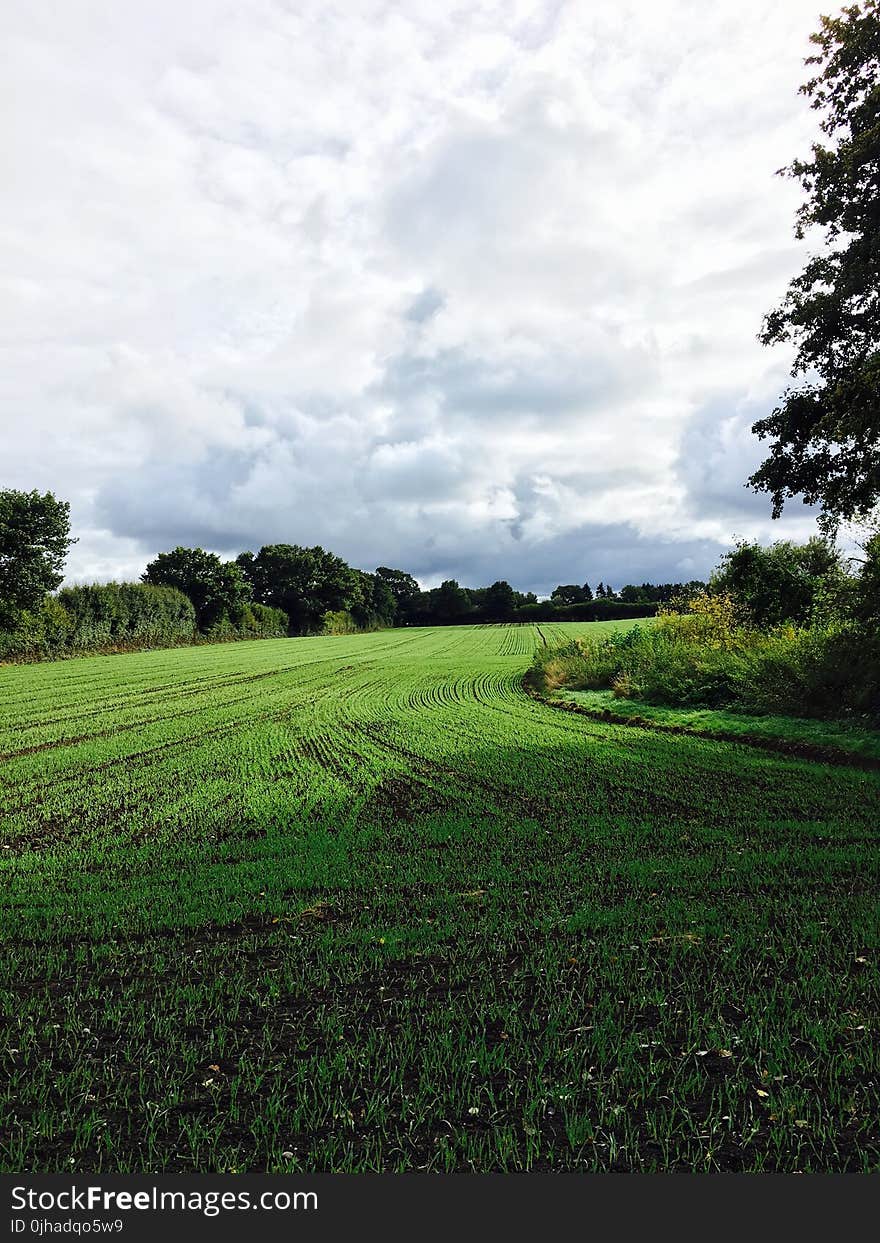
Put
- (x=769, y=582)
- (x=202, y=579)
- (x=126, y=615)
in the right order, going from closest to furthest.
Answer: (x=769, y=582), (x=126, y=615), (x=202, y=579)

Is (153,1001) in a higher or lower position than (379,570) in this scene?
lower

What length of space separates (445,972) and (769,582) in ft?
85.3

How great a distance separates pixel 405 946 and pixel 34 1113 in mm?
2644

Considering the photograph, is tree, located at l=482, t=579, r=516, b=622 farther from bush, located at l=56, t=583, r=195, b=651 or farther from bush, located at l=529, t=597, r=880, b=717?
bush, located at l=529, t=597, r=880, b=717

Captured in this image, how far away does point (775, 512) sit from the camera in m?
17.5

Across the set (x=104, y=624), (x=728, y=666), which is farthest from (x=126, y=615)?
(x=728, y=666)

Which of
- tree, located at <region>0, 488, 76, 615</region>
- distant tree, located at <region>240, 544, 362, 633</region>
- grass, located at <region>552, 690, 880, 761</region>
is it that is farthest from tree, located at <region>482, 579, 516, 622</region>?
Result: grass, located at <region>552, 690, 880, 761</region>

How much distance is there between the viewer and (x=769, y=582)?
27000mm

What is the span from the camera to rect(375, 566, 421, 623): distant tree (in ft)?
438

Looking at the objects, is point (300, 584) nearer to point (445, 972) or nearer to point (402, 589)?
point (402, 589)

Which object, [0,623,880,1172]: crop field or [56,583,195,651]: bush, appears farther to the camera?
[56,583,195,651]: bush

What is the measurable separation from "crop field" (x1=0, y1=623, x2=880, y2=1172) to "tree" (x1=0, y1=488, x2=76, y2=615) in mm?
37115

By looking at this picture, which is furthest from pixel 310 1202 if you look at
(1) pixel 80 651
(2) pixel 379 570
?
(2) pixel 379 570

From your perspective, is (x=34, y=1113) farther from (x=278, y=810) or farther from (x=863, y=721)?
(x=863, y=721)
